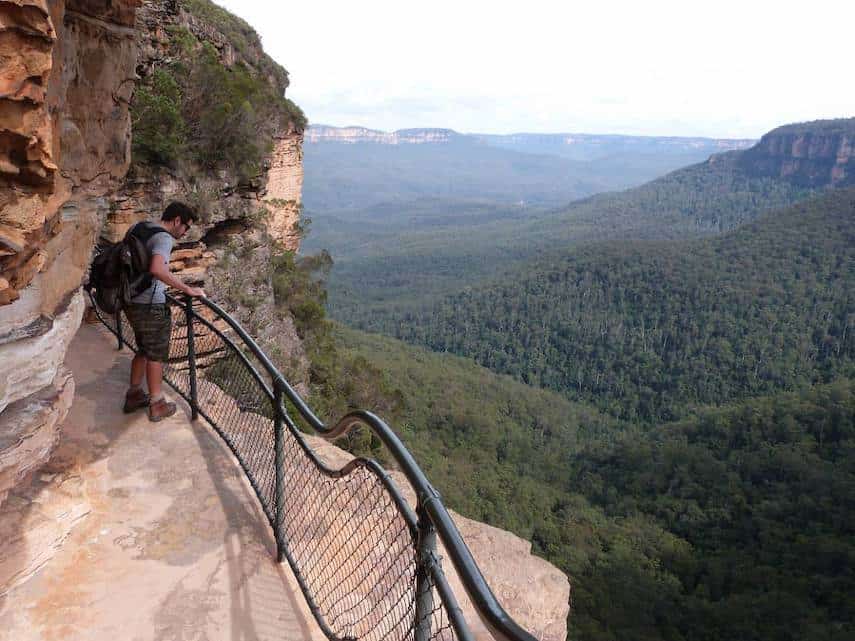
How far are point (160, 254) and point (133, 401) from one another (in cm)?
134

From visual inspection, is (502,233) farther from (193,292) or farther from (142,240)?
(142,240)

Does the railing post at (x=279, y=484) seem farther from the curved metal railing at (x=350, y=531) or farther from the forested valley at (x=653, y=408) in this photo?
the forested valley at (x=653, y=408)

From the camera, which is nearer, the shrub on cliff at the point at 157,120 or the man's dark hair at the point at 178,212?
the man's dark hair at the point at 178,212

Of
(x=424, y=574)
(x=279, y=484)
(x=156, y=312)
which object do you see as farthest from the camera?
(x=156, y=312)

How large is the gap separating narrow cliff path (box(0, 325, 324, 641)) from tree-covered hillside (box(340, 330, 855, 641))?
51.8 ft

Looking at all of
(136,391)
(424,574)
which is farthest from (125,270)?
(424,574)

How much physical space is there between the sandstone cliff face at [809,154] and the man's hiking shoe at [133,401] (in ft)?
403

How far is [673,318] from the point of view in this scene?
199 ft

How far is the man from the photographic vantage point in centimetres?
392

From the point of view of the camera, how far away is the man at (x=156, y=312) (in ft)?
12.8

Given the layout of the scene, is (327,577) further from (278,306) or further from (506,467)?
(506,467)

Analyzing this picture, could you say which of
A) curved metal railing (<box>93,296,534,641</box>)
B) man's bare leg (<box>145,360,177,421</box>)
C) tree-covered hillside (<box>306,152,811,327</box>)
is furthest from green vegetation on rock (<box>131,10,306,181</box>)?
tree-covered hillside (<box>306,152,811,327</box>)

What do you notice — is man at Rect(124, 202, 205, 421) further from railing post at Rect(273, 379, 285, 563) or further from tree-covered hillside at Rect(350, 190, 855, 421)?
tree-covered hillside at Rect(350, 190, 855, 421)

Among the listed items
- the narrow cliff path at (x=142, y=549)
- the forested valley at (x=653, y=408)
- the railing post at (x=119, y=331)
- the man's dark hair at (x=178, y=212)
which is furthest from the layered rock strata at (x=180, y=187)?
the forested valley at (x=653, y=408)
